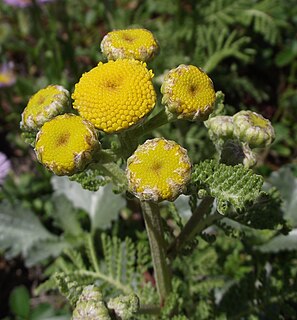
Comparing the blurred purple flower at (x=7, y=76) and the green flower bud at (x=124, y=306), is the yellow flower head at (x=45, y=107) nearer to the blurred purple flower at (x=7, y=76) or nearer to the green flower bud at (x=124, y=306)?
the green flower bud at (x=124, y=306)

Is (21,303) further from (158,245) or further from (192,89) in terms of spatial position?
(192,89)

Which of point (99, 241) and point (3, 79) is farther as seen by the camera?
point (3, 79)

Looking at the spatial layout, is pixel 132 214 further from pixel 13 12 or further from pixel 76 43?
pixel 13 12

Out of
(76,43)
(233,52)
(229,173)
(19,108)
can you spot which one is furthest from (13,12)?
(229,173)

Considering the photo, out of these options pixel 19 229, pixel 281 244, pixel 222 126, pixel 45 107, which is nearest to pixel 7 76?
pixel 19 229

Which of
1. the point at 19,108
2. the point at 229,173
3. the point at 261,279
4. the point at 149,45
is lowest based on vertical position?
the point at 19,108

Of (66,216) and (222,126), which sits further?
(66,216)

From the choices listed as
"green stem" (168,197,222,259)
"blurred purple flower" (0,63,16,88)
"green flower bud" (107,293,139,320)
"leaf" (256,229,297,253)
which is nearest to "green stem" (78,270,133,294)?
"green stem" (168,197,222,259)
